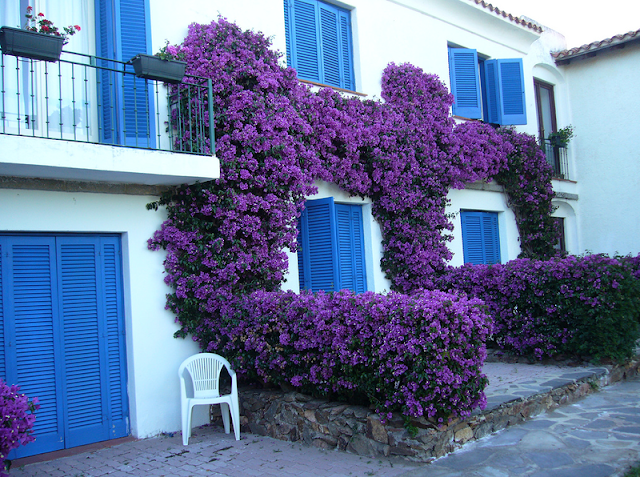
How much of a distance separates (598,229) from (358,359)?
1099 centimetres

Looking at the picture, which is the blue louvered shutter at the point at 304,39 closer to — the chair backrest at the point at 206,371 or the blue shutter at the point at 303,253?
the blue shutter at the point at 303,253

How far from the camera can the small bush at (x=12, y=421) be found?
418 cm

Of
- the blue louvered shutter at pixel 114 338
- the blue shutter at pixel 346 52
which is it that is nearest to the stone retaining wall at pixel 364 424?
the blue louvered shutter at pixel 114 338

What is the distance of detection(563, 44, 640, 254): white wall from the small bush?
13335 millimetres

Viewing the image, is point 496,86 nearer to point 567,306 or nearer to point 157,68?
point 567,306

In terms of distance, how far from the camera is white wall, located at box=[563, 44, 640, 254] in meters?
13.7

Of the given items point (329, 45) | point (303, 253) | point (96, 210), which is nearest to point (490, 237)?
point (303, 253)

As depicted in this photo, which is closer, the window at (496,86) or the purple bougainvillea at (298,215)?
the purple bougainvillea at (298,215)

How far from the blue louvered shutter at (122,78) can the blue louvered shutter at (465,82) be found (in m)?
6.59

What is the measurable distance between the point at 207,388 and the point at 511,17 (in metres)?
10.6

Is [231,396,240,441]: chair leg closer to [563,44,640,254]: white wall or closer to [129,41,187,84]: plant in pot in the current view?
[129,41,187,84]: plant in pot

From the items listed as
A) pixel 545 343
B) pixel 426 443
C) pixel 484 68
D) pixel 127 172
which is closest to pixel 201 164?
pixel 127 172

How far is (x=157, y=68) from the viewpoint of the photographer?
21.2 ft


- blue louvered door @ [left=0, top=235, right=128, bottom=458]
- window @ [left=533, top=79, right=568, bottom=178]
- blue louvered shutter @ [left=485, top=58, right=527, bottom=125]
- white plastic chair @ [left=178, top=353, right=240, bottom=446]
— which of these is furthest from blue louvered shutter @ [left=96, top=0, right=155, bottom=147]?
window @ [left=533, top=79, right=568, bottom=178]
